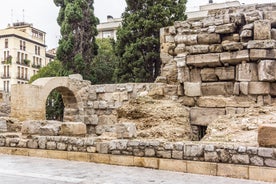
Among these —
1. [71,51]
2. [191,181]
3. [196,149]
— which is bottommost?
[191,181]

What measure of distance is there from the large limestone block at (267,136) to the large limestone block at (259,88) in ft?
10.8

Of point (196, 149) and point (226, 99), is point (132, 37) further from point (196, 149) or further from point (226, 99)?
point (196, 149)

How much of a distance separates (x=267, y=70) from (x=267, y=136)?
134 inches

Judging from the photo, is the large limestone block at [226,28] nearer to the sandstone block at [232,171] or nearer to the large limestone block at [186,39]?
the large limestone block at [186,39]

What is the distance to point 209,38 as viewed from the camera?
10055 mm

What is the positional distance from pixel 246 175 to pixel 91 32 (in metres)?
19.8

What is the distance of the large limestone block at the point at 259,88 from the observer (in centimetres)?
919

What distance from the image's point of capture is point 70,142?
8305 mm

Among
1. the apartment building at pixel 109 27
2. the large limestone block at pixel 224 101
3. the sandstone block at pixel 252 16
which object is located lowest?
the large limestone block at pixel 224 101

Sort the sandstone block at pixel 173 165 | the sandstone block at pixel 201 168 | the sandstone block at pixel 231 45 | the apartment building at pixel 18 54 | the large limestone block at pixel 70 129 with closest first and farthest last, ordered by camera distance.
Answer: the sandstone block at pixel 201 168 < the sandstone block at pixel 173 165 < the large limestone block at pixel 70 129 < the sandstone block at pixel 231 45 < the apartment building at pixel 18 54

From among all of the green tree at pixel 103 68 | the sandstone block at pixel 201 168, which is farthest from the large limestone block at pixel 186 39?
the green tree at pixel 103 68

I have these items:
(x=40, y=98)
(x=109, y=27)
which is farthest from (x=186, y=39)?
(x=109, y=27)

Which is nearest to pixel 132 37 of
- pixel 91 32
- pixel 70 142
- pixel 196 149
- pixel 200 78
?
pixel 91 32

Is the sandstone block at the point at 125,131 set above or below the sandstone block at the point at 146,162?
above
